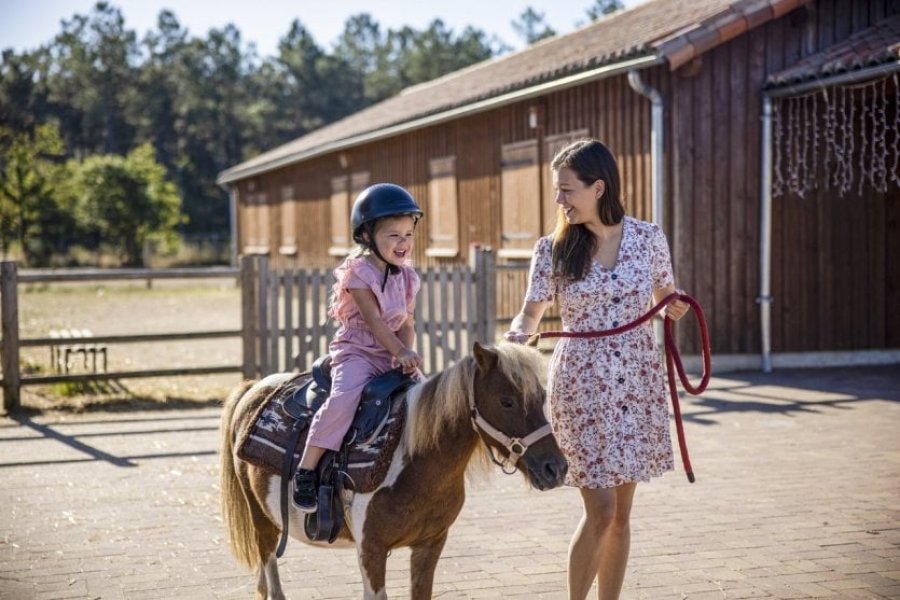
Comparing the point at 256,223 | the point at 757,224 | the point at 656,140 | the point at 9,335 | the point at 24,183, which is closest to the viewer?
the point at 9,335

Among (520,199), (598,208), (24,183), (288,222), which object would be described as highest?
(24,183)

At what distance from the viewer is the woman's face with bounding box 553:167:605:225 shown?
12.6 ft

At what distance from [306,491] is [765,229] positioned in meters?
9.65

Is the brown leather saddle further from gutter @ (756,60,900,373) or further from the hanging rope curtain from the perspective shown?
the hanging rope curtain

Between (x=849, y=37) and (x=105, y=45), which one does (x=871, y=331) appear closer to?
(x=849, y=37)

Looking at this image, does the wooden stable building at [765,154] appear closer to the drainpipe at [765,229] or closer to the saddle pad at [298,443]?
the drainpipe at [765,229]

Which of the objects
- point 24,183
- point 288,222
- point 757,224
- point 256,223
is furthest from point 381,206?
point 24,183

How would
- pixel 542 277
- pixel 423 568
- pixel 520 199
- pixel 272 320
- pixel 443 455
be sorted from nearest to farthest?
pixel 443 455
pixel 423 568
pixel 542 277
pixel 272 320
pixel 520 199

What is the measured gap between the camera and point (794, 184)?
41.0ft

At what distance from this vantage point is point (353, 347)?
3.93 metres

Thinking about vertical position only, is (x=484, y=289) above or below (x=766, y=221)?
below

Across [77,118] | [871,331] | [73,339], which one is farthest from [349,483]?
[77,118]

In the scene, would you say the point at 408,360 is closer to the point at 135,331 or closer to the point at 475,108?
the point at 475,108

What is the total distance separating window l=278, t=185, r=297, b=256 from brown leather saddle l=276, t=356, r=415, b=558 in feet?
78.5
